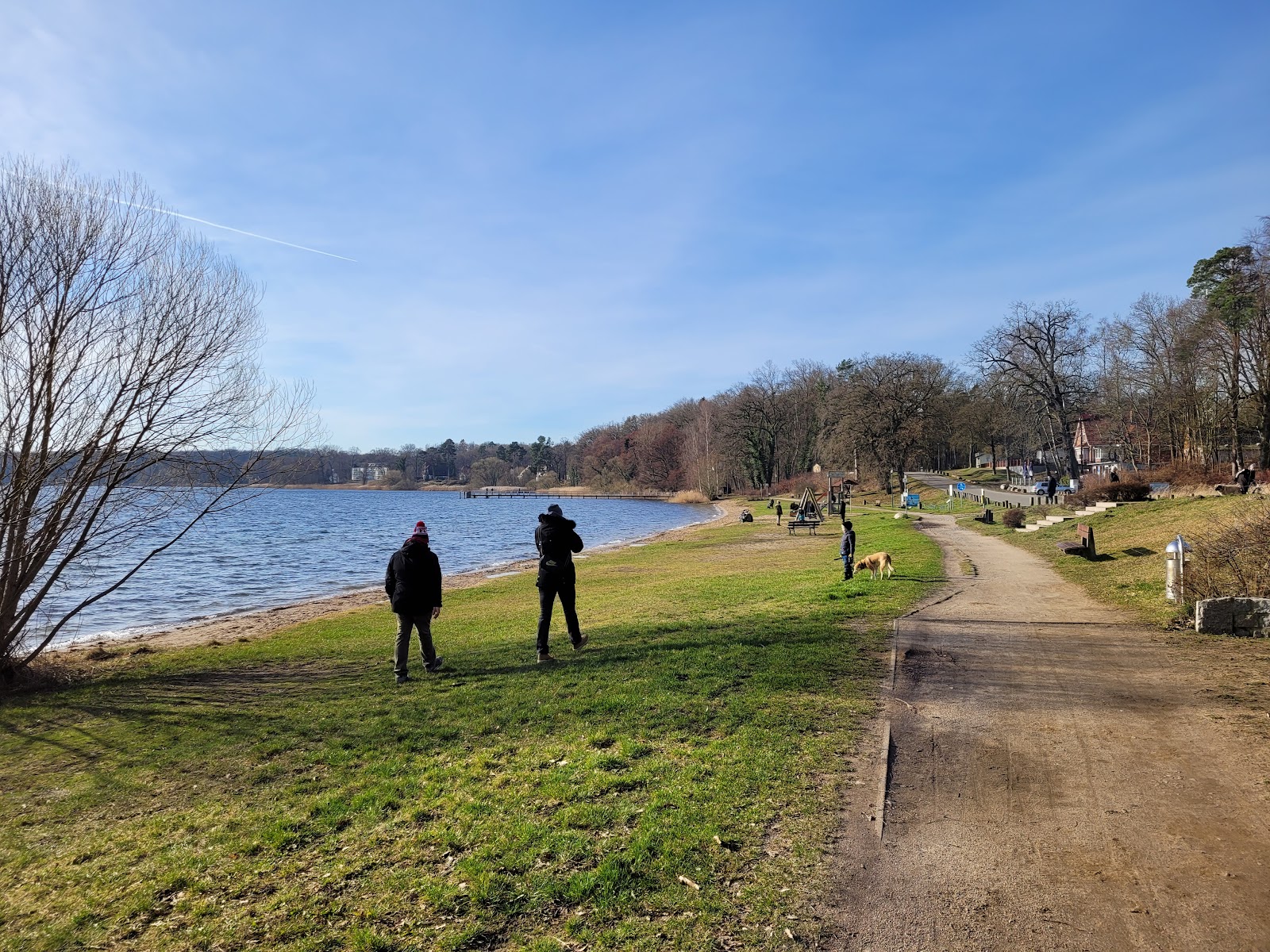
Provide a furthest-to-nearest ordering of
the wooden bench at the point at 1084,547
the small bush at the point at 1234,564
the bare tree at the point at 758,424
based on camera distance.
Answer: the bare tree at the point at 758,424 < the wooden bench at the point at 1084,547 < the small bush at the point at 1234,564

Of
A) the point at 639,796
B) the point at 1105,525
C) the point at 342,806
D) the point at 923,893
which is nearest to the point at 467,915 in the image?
the point at 639,796

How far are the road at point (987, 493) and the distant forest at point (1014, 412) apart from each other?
338cm

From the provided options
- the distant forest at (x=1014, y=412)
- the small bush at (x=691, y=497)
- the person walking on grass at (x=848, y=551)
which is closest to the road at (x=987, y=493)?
the distant forest at (x=1014, y=412)

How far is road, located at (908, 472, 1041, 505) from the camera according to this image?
4119 cm

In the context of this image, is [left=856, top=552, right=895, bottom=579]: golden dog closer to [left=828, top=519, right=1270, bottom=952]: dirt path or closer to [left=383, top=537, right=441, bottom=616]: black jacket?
[left=828, top=519, right=1270, bottom=952]: dirt path

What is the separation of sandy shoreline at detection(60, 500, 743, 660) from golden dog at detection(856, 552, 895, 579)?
13.7m

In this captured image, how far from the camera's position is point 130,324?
12.1m

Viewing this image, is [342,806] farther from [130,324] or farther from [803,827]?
[130,324]

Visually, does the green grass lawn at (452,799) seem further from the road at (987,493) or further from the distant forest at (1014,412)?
the road at (987,493)

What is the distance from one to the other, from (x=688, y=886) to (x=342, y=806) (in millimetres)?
2879

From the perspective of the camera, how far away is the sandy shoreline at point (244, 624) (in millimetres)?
16359

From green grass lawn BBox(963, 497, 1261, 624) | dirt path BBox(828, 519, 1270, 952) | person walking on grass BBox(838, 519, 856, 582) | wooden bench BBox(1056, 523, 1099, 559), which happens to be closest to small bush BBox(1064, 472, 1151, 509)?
green grass lawn BBox(963, 497, 1261, 624)

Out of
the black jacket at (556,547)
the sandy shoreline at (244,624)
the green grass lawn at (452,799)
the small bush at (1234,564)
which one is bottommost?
the sandy shoreline at (244,624)

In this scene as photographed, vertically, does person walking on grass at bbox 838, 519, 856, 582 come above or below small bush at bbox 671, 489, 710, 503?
above
